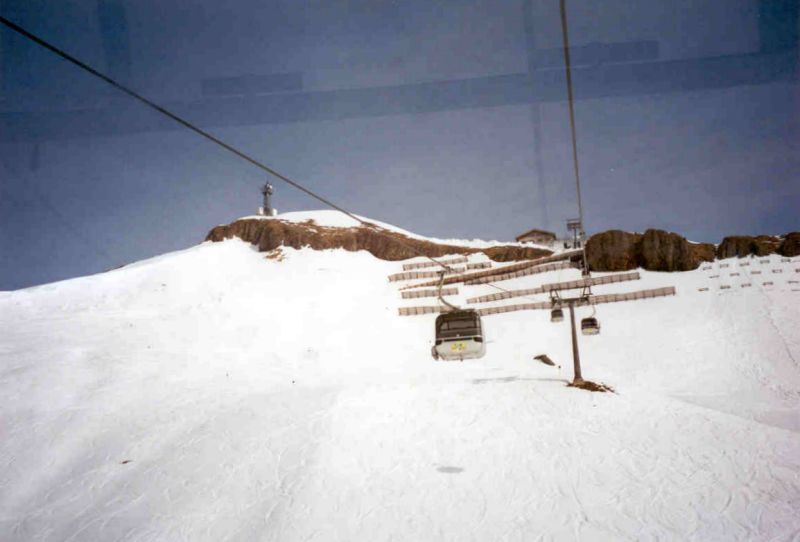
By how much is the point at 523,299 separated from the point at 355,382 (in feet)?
90.2

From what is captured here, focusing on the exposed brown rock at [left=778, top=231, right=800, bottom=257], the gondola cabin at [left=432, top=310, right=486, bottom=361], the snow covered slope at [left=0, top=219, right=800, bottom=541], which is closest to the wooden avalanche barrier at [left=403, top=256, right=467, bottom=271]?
the snow covered slope at [left=0, top=219, right=800, bottom=541]

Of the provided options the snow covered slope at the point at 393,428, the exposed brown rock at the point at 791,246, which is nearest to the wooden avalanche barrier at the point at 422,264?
the snow covered slope at the point at 393,428

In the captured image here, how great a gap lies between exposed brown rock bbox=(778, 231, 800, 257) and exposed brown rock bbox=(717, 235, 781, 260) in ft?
3.33

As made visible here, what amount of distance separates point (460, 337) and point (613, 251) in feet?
155

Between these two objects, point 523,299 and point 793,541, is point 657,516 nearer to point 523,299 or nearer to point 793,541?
point 793,541

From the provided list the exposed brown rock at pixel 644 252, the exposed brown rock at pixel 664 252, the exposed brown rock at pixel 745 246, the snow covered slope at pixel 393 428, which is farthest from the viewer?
the exposed brown rock at pixel 745 246

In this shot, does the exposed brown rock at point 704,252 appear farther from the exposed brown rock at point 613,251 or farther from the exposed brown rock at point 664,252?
the exposed brown rock at point 613,251

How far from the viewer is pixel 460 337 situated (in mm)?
12922

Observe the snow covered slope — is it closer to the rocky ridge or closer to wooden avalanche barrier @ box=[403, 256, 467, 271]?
the rocky ridge

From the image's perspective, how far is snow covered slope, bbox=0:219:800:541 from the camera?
38.2 feet

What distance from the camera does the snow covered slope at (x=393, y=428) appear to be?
38.2 feet

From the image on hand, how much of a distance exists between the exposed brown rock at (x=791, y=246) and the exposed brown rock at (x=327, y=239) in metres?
28.6

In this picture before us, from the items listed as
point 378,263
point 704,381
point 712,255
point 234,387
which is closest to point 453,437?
point 234,387

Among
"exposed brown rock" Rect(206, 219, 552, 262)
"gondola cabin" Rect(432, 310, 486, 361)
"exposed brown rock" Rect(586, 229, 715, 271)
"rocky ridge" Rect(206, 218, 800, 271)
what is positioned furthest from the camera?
"exposed brown rock" Rect(206, 219, 552, 262)
